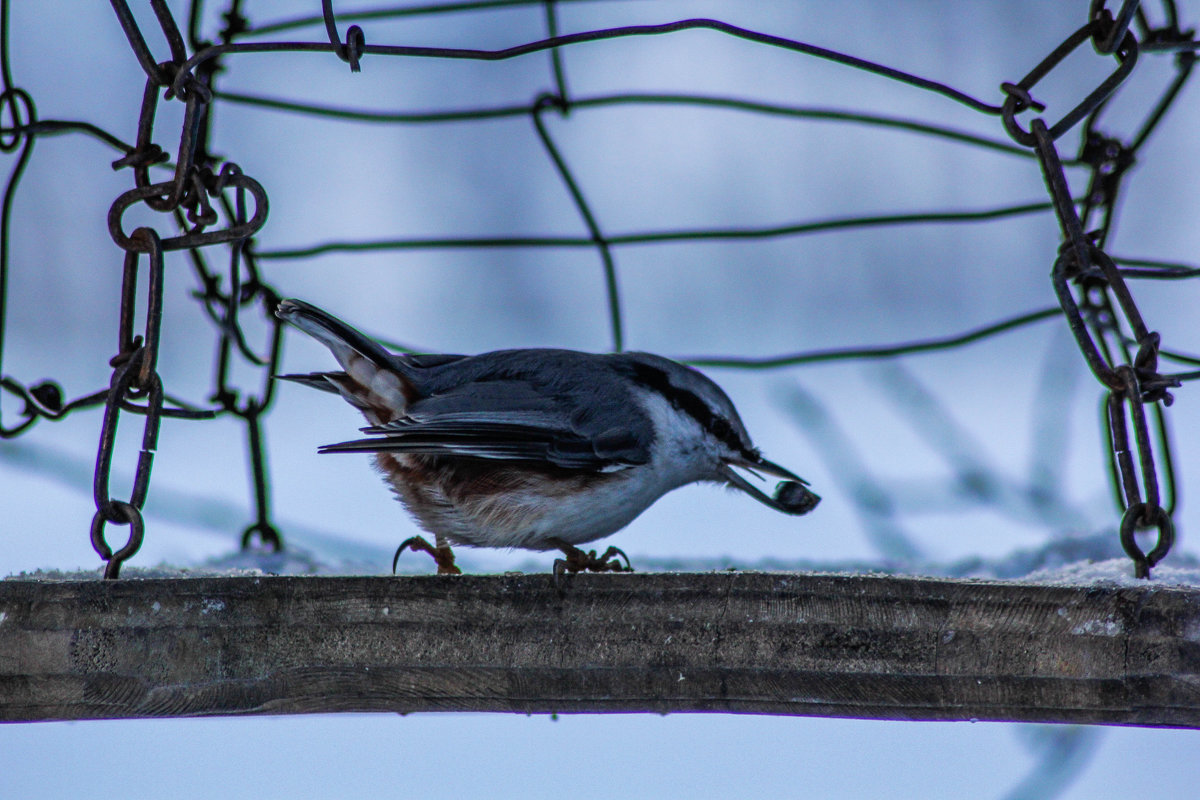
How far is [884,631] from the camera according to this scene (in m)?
1.29

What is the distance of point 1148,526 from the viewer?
52.4 inches

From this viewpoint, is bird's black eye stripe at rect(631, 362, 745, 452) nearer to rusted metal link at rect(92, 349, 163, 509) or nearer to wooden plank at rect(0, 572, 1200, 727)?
wooden plank at rect(0, 572, 1200, 727)

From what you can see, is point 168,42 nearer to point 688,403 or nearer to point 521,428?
point 521,428

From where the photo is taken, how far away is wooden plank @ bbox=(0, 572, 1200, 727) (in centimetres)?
128

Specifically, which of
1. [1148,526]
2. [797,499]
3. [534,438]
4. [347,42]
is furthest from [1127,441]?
[347,42]

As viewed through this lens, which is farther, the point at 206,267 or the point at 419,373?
the point at 206,267

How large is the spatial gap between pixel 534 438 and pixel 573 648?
0.39 m

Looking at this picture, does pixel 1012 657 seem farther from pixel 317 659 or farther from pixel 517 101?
pixel 517 101

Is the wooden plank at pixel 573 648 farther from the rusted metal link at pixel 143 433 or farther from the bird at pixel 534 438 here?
the bird at pixel 534 438

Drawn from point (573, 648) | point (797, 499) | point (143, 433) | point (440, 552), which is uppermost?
point (797, 499)

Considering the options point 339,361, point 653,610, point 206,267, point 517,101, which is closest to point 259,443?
point 206,267

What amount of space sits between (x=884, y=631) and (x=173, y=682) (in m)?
0.72

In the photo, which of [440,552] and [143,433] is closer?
[143,433]

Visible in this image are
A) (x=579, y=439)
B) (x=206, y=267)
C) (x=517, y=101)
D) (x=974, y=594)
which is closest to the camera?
(x=974, y=594)
